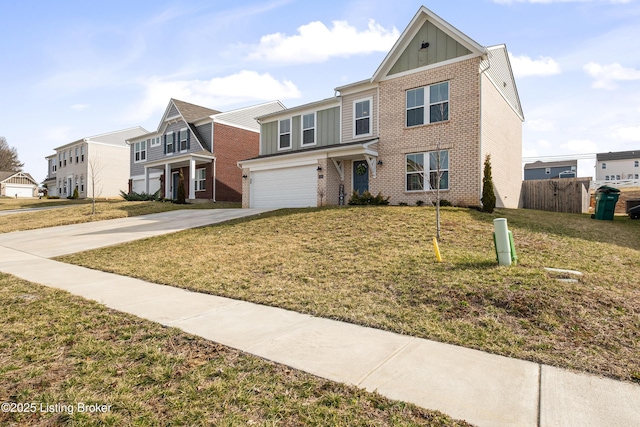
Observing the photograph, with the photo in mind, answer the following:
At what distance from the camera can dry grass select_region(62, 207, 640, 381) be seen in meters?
3.88

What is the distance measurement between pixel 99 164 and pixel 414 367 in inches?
1716

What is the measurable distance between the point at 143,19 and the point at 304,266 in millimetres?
8269

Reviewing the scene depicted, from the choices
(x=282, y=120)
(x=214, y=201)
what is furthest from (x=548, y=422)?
(x=214, y=201)

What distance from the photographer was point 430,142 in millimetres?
15367

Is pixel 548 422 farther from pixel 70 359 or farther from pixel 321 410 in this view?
pixel 70 359

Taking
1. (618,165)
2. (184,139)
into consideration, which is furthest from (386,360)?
(618,165)

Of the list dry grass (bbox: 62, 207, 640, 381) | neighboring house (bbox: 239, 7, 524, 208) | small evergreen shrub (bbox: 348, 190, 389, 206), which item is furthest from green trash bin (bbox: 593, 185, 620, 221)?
A: small evergreen shrub (bbox: 348, 190, 389, 206)

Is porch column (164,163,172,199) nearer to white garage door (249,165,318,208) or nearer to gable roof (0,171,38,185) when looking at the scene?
white garage door (249,165,318,208)

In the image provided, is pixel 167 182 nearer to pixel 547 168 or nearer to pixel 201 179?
pixel 201 179

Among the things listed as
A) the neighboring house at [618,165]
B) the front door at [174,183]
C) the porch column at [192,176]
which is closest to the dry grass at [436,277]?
the porch column at [192,176]

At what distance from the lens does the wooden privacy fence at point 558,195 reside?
737 inches

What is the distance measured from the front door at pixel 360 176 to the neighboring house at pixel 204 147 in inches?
510

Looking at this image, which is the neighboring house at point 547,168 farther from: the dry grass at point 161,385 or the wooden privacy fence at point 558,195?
the dry grass at point 161,385

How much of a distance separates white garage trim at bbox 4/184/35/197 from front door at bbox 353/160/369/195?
66556 millimetres
